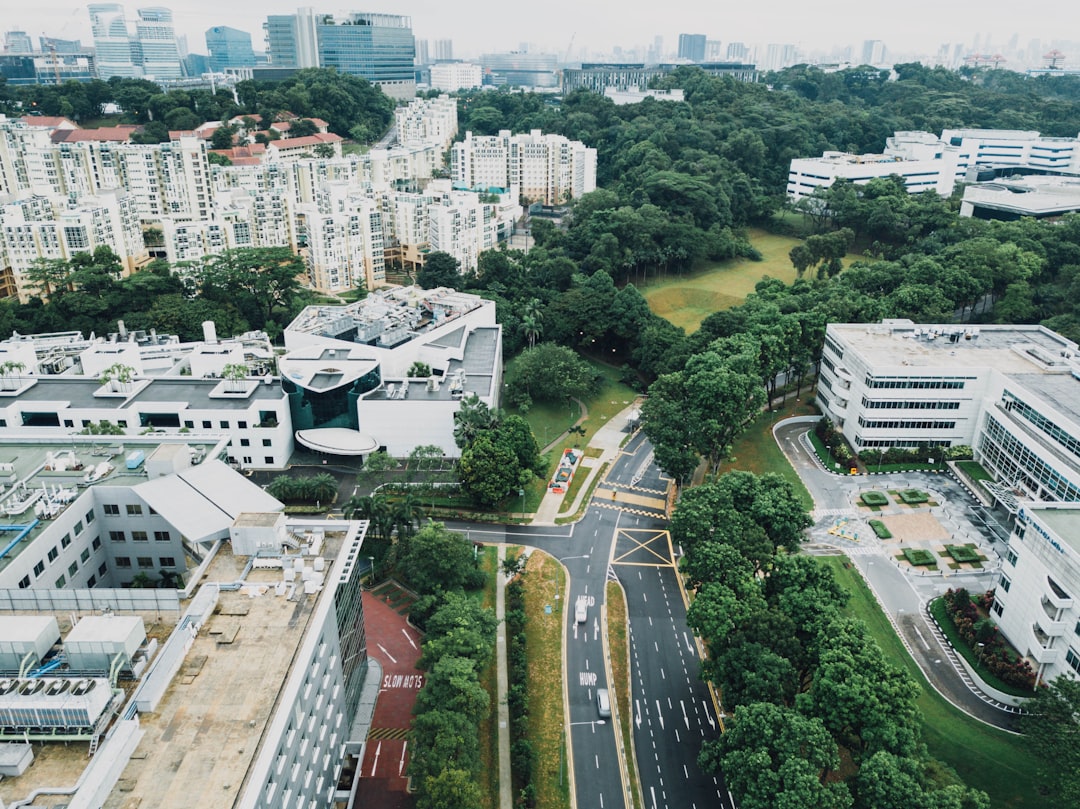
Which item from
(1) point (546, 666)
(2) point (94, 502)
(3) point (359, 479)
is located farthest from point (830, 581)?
(2) point (94, 502)

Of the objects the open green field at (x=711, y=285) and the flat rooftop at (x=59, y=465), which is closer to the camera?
the flat rooftop at (x=59, y=465)

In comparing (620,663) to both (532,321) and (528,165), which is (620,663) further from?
(528,165)

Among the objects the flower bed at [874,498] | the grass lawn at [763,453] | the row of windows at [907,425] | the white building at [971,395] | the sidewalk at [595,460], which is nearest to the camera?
the white building at [971,395]

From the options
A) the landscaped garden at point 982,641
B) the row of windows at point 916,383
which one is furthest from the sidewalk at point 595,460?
the landscaped garden at point 982,641

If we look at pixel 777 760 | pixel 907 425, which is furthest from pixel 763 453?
pixel 777 760

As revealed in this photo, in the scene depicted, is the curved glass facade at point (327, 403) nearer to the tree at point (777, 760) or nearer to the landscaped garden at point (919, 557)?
the tree at point (777, 760)
